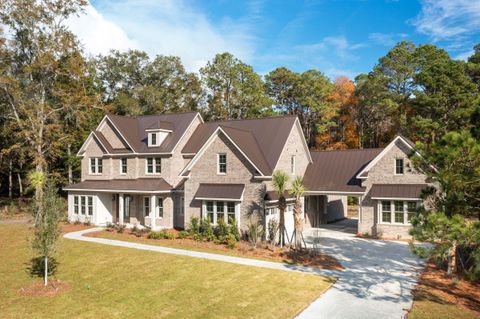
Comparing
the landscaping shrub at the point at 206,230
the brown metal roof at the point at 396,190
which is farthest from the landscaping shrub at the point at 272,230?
the brown metal roof at the point at 396,190

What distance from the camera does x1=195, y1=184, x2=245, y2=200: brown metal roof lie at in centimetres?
2631

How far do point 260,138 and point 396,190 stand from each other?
10469 millimetres

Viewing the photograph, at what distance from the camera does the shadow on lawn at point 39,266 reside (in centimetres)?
1925

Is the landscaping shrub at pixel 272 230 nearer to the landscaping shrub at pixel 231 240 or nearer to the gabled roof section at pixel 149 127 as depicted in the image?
the landscaping shrub at pixel 231 240

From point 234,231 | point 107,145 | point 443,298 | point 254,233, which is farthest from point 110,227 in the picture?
point 443,298

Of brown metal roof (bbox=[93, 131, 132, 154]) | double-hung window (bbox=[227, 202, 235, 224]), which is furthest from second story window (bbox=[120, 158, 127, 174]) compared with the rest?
double-hung window (bbox=[227, 202, 235, 224])

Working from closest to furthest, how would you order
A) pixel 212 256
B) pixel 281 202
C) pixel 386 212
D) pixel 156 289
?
pixel 156 289 < pixel 212 256 < pixel 281 202 < pixel 386 212

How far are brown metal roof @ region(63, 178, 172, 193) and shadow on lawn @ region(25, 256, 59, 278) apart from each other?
403 inches

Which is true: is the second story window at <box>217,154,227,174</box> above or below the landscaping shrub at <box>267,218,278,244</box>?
above

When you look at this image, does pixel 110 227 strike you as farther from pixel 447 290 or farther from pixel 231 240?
pixel 447 290

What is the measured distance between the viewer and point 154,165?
1312 inches

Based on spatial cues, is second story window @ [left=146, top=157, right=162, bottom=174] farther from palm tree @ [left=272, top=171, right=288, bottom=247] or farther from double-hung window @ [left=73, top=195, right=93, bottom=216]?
palm tree @ [left=272, top=171, right=288, bottom=247]

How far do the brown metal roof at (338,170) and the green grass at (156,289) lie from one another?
13.7m

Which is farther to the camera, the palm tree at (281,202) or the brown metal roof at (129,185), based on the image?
the brown metal roof at (129,185)
